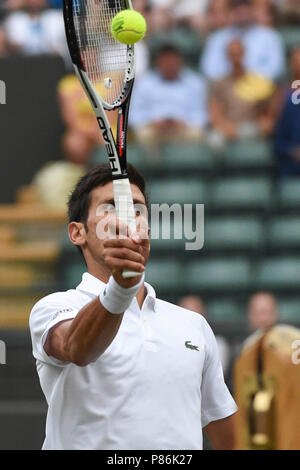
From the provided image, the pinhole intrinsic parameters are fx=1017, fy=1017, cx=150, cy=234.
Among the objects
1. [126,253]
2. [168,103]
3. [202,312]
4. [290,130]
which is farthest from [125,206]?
[168,103]

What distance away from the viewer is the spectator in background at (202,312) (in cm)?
620

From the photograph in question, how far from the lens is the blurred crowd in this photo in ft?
25.7

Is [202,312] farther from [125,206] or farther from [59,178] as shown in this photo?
[125,206]

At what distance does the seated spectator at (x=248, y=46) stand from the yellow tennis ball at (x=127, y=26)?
205 inches

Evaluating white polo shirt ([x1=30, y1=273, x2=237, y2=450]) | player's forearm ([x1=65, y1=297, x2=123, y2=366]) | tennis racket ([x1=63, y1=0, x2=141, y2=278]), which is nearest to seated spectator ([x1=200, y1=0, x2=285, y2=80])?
tennis racket ([x1=63, y1=0, x2=141, y2=278])

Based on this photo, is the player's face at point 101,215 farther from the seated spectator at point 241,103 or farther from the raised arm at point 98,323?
the seated spectator at point 241,103

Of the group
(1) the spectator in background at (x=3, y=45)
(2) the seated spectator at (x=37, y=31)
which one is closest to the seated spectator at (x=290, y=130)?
(2) the seated spectator at (x=37, y=31)

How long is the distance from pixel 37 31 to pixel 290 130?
2.46 m

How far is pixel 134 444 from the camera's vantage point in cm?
278

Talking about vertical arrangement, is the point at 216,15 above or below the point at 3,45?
above

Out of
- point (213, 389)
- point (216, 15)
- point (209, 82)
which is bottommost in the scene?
point (213, 389)

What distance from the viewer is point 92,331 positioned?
2.54 metres

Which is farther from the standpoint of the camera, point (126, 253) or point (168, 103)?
point (168, 103)

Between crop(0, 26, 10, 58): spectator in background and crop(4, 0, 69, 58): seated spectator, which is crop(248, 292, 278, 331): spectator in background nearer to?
Result: crop(4, 0, 69, 58): seated spectator
